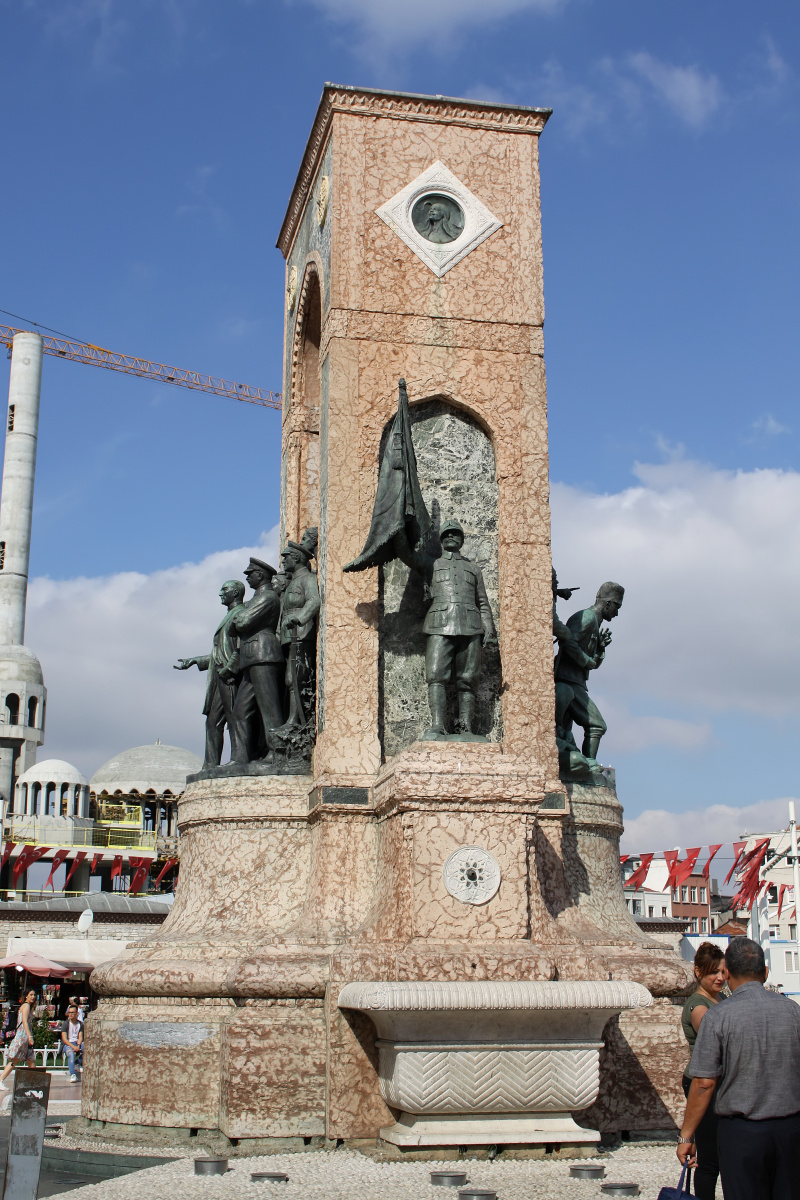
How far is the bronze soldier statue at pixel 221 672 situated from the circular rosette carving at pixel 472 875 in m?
3.57

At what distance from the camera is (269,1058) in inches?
364

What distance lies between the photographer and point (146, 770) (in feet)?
199

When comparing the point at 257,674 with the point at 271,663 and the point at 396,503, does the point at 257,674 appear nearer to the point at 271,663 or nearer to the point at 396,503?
the point at 271,663

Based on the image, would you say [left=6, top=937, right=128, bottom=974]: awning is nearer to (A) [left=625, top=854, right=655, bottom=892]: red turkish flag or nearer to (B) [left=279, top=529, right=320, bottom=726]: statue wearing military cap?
(A) [left=625, top=854, right=655, bottom=892]: red turkish flag

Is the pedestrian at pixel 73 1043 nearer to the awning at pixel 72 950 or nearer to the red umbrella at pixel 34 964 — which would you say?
the red umbrella at pixel 34 964

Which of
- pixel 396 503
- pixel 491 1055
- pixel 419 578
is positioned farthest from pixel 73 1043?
pixel 491 1055

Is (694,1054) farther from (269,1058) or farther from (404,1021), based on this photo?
(269,1058)

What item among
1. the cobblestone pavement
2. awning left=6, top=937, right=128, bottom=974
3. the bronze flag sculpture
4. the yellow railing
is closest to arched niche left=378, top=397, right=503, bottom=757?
the bronze flag sculpture

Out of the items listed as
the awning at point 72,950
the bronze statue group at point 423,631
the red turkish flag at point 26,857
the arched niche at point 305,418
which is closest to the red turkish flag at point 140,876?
the red turkish flag at point 26,857

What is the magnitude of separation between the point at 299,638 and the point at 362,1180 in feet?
16.9

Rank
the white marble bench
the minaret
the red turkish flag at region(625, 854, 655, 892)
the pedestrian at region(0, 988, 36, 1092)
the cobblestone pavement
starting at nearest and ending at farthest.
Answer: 1. the cobblestone pavement
2. the white marble bench
3. the pedestrian at region(0, 988, 36, 1092)
4. the red turkish flag at region(625, 854, 655, 892)
5. the minaret

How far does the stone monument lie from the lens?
28.8 ft

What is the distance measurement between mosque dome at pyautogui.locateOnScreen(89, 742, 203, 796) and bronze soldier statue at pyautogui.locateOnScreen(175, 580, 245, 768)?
46.5 metres

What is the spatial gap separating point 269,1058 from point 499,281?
7617 millimetres
